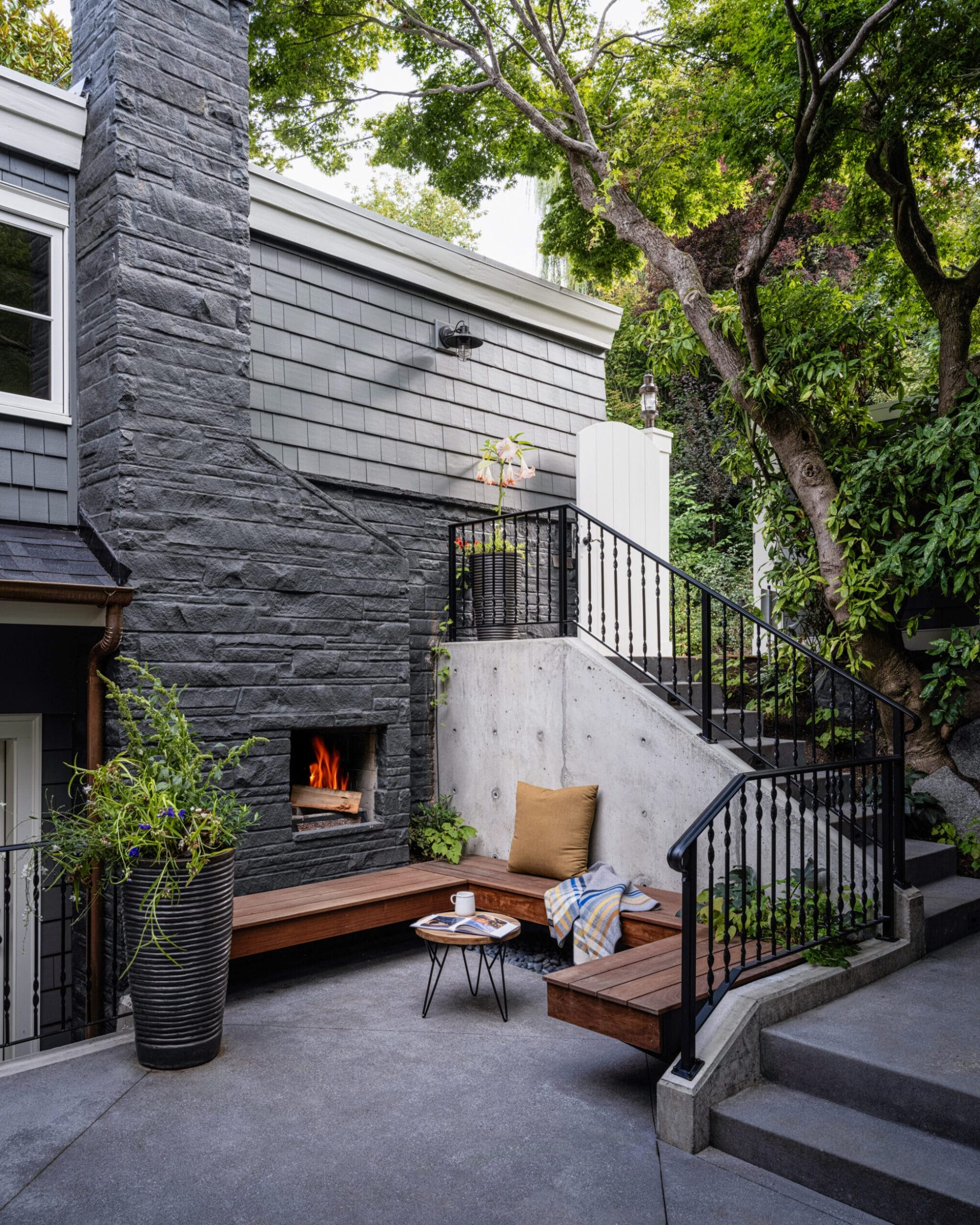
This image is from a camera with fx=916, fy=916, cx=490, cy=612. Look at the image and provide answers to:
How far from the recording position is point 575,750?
5.15m

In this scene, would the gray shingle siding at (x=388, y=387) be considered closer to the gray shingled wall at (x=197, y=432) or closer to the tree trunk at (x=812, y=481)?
the gray shingled wall at (x=197, y=432)

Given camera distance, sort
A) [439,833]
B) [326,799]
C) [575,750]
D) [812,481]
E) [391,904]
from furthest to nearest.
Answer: [812,481]
[439,833]
[326,799]
[575,750]
[391,904]

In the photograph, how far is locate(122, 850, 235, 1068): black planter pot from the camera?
3355mm

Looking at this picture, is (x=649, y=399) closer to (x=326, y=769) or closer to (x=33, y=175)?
(x=326, y=769)

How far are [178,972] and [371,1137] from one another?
0.95 metres

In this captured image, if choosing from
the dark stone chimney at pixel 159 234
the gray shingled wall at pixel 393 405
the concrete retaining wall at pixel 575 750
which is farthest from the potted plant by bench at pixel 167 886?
the gray shingled wall at pixel 393 405

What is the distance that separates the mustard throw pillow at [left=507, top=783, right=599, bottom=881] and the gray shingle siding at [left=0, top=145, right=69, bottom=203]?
403 cm

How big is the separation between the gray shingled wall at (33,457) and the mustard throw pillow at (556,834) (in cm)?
290

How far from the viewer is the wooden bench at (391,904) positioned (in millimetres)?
4223

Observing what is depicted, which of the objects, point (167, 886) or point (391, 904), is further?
point (391, 904)

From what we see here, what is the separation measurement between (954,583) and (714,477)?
759 cm

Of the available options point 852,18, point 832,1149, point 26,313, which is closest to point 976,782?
point 832,1149

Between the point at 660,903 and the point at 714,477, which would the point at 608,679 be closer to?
the point at 660,903

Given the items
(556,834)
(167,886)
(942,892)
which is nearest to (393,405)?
(556,834)
